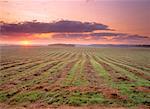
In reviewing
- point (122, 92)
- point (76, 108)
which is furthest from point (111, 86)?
point (76, 108)

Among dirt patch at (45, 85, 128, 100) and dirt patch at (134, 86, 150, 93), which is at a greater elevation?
dirt patch at (45, 85, 128, 100)

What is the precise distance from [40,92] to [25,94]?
59cm

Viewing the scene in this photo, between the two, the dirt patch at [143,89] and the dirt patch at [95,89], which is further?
the dirt patch at [143,89]

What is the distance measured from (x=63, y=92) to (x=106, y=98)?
1672 mm

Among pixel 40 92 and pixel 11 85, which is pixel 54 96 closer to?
pixel 40 92

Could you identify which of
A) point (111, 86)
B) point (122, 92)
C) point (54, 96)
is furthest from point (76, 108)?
point (111, 86)

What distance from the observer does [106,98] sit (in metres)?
8.17

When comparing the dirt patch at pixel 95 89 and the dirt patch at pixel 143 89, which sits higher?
the dirt patch at pixel 95 89

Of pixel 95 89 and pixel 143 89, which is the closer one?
pixel 95 89

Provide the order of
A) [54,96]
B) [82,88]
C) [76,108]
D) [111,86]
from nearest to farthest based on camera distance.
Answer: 1. [76,108]
2. [54,96]
3. [82,88]
4. [111,86]

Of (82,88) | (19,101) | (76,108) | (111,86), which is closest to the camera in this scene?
(76,108)

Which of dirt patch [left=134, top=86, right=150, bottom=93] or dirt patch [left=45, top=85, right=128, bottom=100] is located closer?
dirt patch [left=45, top=85, right=128, bottom=100]

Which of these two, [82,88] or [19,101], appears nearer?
[19,101]

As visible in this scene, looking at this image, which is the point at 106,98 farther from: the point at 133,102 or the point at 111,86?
the point at 111,86
